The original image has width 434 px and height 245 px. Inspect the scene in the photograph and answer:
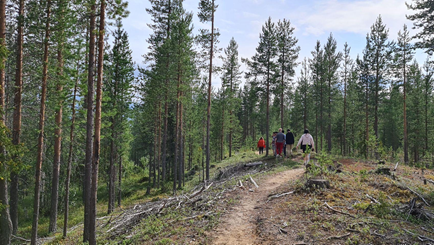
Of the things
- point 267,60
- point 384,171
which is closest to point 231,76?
point 267,60

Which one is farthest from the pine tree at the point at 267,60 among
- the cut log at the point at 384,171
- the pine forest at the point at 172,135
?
the cut log at the point at 384,171

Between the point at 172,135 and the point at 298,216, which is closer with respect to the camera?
the point at 298,216

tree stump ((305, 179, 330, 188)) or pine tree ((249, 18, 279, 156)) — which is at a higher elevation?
pine tree ((249, 18, 279, 156))

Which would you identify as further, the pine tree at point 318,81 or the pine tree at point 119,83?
the pine tree at point 318,81

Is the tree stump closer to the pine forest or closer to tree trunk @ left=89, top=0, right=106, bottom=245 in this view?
the pine forest

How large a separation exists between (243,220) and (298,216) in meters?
1.72

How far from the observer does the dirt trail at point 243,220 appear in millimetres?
6121

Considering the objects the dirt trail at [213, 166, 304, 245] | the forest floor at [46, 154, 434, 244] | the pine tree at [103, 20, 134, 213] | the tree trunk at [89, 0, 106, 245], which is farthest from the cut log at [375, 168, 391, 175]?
the pine tree at [103, 20, 134, 213]

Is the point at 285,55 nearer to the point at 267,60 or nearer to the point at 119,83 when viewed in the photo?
the point at 267,60

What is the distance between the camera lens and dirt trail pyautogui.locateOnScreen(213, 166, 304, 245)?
6121 millimetres

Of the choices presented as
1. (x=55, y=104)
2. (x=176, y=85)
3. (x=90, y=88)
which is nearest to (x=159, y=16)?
(x=176, y=85)

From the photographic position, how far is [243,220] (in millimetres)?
7266

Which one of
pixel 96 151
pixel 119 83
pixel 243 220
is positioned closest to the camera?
pixel 243 220

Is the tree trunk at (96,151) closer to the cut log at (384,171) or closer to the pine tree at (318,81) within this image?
the cut log at (384,171)
